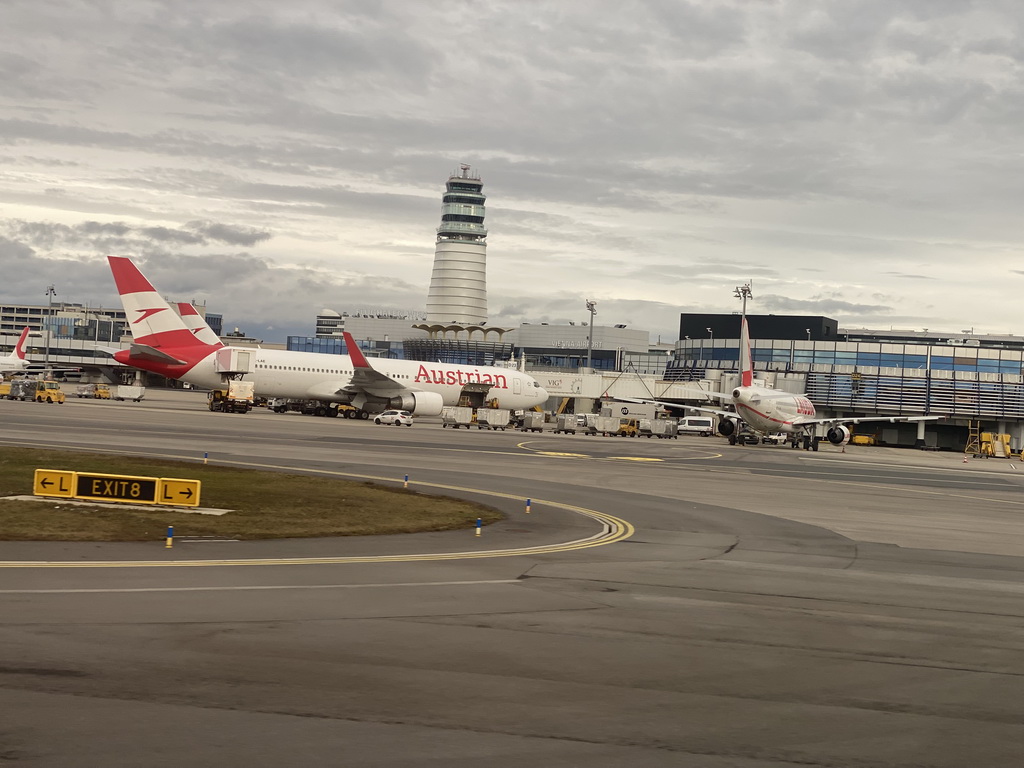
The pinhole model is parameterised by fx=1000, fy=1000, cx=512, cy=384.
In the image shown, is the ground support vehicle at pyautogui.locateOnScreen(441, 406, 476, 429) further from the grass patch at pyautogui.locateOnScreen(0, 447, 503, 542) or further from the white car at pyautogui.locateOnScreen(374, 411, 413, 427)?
the grass patch at pyautogui.locateOnScreen(0, 447, 503, 542)

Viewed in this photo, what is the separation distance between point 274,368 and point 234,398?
4228mm

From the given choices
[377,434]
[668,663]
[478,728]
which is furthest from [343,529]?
[377,434]

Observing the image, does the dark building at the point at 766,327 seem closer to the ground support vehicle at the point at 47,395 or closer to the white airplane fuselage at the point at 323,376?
the white airplane fuselage at the point at 323,376

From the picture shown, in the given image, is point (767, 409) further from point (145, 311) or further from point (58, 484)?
point (58, 484)

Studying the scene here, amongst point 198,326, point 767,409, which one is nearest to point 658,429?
point 767,409

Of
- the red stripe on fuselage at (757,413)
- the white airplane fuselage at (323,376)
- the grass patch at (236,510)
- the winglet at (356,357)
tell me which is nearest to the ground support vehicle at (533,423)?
the white airplane fuselage at (323,376)

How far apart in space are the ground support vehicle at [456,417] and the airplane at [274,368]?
1.25 m

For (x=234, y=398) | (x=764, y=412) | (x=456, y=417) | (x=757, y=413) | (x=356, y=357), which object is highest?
(x=356, y=357)

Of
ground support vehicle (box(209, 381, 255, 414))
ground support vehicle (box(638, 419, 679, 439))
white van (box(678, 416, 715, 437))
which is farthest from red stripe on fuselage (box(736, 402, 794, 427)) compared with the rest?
ground support vehicle (box(209, 381, 255, 414))

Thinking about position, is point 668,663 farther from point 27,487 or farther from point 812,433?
point 812,433

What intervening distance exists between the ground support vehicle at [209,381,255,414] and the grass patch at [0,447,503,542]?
150 feet

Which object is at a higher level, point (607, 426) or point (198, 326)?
point (198, 326)

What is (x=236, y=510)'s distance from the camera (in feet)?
87.0

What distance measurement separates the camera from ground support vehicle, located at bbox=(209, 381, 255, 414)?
83.9m
